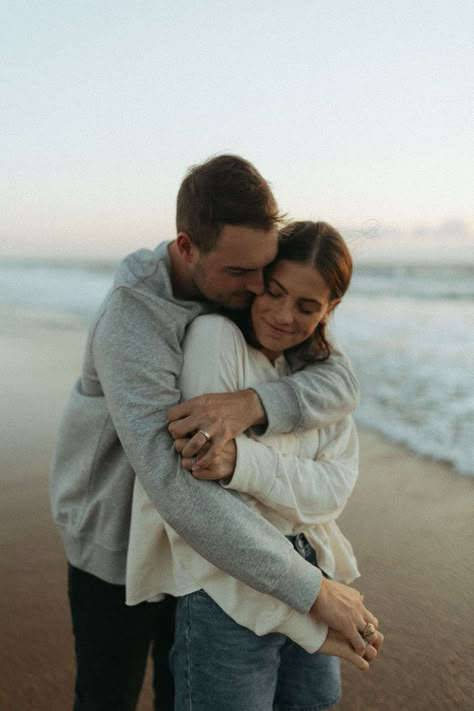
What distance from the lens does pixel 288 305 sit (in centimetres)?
185

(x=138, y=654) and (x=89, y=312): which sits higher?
(x=138, y=654)

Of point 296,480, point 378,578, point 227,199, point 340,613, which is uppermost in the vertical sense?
point 227,199

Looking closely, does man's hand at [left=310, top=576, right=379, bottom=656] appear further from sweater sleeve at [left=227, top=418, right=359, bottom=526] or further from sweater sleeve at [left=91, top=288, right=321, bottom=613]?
sweater sleeve at [left=227, top=418, right=359, bottom=526]

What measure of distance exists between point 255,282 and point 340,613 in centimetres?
89

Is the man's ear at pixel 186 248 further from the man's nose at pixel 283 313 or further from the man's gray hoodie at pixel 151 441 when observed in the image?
the man's nose at pixel 283 313

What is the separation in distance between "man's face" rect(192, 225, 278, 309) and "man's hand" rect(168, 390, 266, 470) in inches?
14.0

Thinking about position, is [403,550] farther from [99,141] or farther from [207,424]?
[99,141]

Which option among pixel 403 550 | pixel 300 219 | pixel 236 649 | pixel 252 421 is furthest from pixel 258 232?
pixel 403 550

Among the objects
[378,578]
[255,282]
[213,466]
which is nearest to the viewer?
[213,466]

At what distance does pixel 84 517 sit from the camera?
192cm

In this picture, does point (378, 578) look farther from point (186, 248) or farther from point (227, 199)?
point (227, 199)

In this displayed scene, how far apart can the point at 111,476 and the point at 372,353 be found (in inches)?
268

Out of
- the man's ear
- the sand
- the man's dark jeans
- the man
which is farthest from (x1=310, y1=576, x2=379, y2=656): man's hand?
the sand

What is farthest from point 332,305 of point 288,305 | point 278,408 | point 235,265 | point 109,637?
point 109,637
